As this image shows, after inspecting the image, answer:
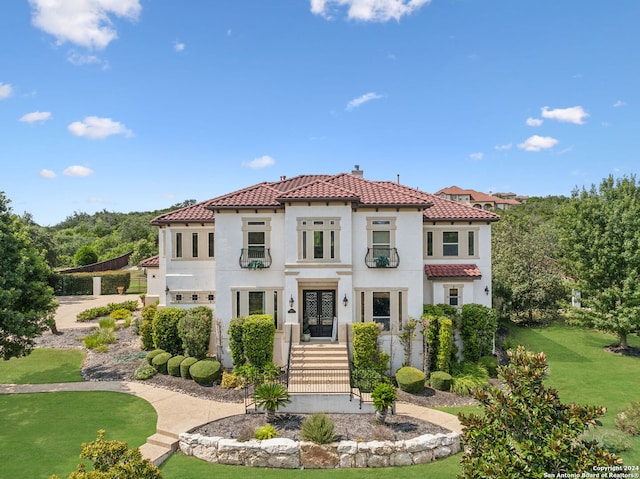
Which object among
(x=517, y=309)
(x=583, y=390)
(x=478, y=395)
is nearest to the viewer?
(x=478, y=395)

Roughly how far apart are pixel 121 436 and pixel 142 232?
67.1 meters

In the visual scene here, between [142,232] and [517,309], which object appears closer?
[517,309]

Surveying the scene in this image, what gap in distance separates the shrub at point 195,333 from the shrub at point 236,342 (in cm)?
160

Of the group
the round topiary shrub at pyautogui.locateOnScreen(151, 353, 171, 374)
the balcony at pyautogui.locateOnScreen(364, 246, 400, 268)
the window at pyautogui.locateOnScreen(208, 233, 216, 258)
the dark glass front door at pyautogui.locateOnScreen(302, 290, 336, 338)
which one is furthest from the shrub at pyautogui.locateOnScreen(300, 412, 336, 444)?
the window at pyautogui.locateOnScreen(208, 233, 216, 258)

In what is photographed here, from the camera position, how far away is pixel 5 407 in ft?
48.0

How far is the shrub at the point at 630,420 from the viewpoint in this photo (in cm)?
1235

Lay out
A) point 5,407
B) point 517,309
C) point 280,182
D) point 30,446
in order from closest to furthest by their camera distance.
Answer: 1. point 30,446
2. point 5,407
3. point 280,182
4. point 517,309

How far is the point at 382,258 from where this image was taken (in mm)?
17969

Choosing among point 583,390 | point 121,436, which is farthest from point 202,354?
point 583,390

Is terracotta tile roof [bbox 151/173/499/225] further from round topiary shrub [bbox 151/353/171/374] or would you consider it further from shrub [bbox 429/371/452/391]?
shrub [bbox 429/371/452/391]

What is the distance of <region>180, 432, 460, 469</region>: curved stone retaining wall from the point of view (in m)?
11.3

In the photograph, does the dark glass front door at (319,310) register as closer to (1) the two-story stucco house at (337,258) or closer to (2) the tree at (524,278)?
(1) the two-story stucco house at (337,258)

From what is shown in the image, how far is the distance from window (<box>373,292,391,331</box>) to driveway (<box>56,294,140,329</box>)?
2119cm

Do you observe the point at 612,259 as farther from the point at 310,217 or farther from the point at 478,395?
the point at 478,395
